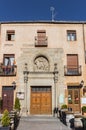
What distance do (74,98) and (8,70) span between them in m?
6.68

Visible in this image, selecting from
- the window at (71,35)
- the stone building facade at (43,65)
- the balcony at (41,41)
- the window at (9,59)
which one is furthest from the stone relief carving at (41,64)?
the window at (71,35)

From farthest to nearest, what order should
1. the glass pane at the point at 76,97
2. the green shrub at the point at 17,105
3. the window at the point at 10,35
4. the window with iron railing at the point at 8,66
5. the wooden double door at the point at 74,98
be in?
the window at the point at 10,35, the window with iron railing at the point at 8,66, the glass pane at the point at 76,97, the wooden double door at the point at 74,98, the green shrub at the point at 17,105

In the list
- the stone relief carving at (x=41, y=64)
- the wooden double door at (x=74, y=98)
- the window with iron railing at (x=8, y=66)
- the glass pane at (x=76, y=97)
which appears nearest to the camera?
the wooden double door at (x=74, y=98)

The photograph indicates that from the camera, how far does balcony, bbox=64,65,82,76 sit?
23281 mm

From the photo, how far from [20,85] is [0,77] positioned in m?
2.01

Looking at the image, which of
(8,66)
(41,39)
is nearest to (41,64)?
(41,39)

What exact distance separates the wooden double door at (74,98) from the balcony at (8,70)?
17.7ft

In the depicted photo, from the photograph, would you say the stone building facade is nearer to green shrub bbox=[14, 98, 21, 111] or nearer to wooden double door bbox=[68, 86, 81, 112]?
wooden double door bbox=[68, 86, 81, 112]

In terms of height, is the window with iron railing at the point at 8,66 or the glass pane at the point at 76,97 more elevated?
the window with iron railing at the point at 8,66

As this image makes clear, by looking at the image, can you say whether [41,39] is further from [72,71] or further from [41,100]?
[41,100]

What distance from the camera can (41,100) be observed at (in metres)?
23.3

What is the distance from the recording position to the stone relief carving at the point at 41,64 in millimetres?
23734

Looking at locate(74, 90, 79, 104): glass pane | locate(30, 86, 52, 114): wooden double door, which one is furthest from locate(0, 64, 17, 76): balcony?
locate(74, 90, 79, 104): glass pane

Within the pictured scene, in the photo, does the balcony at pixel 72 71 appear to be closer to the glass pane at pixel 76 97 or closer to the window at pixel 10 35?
the glass pane at pixel 76 97
